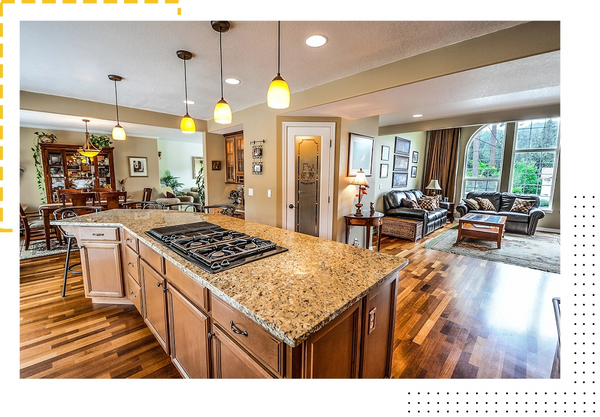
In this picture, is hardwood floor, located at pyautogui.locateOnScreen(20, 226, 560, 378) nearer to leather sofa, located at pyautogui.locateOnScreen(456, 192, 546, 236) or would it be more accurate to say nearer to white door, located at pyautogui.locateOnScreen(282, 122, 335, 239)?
white door, located at pyautogui.locateOnScreen(282, 122, 335, 239)

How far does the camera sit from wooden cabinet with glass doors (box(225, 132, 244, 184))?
4665mm

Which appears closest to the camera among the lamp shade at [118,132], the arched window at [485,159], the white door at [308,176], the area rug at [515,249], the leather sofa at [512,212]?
the lamp shade at [118,132]

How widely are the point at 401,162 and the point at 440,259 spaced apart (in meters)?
3.36

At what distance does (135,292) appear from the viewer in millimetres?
2066

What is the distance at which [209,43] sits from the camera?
1866mm

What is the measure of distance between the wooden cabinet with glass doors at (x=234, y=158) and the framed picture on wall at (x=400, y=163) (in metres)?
3.85

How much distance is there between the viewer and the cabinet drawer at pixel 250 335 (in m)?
0.82

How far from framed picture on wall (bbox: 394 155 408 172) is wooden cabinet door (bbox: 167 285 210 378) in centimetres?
592

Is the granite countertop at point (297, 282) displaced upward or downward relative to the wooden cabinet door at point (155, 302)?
upward

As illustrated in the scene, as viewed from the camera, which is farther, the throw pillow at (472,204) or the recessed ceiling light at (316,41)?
the throw pillow at (472,204)

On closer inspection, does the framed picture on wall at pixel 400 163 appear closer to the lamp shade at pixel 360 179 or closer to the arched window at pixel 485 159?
the arched window at pixel 485 159
